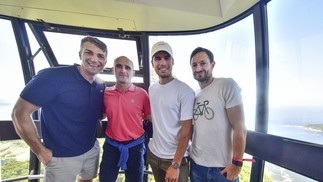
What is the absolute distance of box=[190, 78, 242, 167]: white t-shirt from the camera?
1.22 metres

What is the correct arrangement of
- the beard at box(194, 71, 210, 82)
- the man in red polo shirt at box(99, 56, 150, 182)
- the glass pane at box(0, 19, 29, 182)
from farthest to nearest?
1. the glass pane at box(0, 19, 29, 182)
2. the man in red polo shirt at box(99, 56, 150, 182)
3. the beard at box(194, 71, 210, 82)

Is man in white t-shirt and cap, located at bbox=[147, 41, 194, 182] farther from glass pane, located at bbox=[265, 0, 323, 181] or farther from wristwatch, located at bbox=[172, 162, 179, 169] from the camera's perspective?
glass pane, located at bbox=[265, 0, 323, 181]

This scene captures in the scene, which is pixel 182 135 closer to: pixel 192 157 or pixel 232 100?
pixel 192 157

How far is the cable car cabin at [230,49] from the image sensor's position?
52.6 inches

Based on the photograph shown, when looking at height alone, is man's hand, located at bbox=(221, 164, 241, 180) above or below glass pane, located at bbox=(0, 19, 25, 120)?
below

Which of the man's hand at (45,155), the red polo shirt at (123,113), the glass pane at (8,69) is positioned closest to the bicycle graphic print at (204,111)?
the red polo shirt at (123,113)

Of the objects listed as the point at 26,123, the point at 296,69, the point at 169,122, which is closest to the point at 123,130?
the point at 169,122

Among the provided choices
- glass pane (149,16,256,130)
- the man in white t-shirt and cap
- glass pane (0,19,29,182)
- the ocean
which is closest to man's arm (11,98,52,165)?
the man in white t-shirt and cap

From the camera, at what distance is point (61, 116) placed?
1.33 metres

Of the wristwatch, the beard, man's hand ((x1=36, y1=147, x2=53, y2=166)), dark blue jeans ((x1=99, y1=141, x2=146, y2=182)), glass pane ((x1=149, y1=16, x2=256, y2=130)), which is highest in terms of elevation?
glass pane ((x1=149, y1=16, x2=256, y2=130))

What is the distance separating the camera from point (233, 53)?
2.02 metres

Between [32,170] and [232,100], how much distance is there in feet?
8.69

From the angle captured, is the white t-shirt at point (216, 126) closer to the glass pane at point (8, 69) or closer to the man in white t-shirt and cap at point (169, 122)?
the man in white t-shirt and cap at point (169, 122)

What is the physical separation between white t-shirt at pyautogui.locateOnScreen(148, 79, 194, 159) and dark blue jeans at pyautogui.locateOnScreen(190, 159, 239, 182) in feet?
0.41
